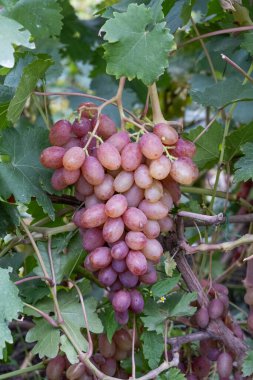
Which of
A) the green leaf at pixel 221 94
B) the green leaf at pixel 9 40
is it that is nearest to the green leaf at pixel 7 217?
the green leaf at pixel 9 40

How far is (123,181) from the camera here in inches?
34.3

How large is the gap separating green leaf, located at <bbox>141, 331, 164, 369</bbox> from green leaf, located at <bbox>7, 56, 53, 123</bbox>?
0.38m

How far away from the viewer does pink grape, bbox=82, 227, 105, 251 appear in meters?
0.90

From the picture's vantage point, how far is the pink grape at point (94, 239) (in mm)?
899

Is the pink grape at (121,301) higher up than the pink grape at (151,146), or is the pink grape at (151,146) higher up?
the pink grape at (151,146)

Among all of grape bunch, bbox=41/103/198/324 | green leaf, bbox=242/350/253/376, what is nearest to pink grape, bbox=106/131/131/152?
grape bunch, bbox=41/103/198/324

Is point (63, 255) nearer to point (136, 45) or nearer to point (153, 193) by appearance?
point (153, 193)

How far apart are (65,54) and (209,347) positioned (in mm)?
1065

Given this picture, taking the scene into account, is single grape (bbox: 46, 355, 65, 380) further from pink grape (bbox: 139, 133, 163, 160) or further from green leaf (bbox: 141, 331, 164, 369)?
pink grape (bbox: 139, 133, 163, 160)

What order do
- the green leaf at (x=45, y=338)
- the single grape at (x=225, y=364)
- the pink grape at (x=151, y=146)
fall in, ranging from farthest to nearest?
1. the single grape at (x=225, y=364)
2. the green leaf at (x=45, y=338)
3. the pink grape at (x=151, y=146)

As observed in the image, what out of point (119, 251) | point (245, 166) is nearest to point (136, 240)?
point (119, 251)

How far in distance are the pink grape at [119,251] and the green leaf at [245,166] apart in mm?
218

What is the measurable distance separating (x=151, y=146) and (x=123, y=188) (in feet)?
0.23

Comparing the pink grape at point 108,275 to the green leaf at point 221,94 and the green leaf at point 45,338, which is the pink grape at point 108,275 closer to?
the green leaf at point 45,338
